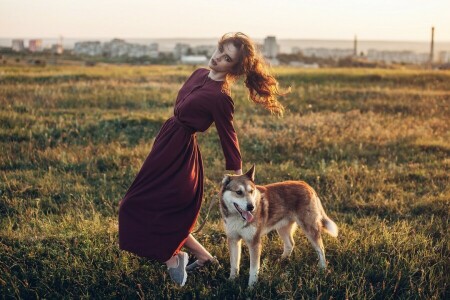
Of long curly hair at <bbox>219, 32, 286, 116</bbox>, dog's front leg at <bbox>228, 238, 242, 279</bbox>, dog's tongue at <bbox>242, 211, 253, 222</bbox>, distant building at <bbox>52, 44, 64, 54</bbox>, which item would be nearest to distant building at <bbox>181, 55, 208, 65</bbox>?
distant building at <bbox>52, 44, 64, 54</bbox>

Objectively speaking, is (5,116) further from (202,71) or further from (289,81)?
(289,81)

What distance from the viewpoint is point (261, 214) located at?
526cm

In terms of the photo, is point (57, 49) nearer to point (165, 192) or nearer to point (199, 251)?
point (199, 251)

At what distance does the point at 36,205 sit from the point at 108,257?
Answer: 2730 millimetres

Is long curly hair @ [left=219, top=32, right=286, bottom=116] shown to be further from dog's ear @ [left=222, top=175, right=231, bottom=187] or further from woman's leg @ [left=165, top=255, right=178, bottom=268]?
woman's leg @ [left=165, top=255, right=178, bottom=268]

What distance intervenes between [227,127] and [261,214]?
3.46 feet

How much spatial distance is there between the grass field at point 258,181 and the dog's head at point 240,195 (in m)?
0.86

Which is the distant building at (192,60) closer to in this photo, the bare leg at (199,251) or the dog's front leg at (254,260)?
the bare leg at (199,251)

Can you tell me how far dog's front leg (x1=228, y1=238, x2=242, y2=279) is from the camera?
17.3 ft

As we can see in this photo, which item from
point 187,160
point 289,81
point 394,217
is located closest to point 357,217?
point 394,217

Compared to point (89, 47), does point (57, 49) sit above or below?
below

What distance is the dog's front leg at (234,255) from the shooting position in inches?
208

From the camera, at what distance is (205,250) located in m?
5.65

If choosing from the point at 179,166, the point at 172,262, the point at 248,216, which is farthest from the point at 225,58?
the point at 172,262
